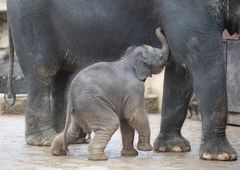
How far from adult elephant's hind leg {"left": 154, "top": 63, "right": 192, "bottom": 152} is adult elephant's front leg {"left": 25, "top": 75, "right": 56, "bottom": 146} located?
0.90 metres

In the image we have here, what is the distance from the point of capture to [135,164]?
5.68 m

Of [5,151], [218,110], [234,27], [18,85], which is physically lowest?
[18,85]

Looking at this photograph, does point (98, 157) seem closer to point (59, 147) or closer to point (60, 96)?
point (59, 147)

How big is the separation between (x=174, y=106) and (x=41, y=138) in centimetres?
106

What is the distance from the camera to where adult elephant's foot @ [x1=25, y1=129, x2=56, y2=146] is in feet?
22.3

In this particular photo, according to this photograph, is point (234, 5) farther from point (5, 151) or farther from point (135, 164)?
point (5, 151)

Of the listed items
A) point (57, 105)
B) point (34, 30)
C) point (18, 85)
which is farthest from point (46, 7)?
point (18, 85)

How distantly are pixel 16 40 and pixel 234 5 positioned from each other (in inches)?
73.4

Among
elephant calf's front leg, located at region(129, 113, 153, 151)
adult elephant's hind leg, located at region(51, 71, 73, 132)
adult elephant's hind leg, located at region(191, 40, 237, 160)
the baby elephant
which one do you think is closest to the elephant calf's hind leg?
the baby elephant

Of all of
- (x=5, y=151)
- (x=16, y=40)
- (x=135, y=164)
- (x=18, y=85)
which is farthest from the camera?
(x=18, y=85)

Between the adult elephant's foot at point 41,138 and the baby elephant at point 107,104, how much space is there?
0.85 meters

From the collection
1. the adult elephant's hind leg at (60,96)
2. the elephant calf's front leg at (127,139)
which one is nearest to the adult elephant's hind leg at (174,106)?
the elephant calf's front leg at (127,139)

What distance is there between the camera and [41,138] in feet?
22.4

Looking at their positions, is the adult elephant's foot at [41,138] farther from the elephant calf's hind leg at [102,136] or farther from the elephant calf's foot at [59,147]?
the elephant calf's hind leg at [102,136]
